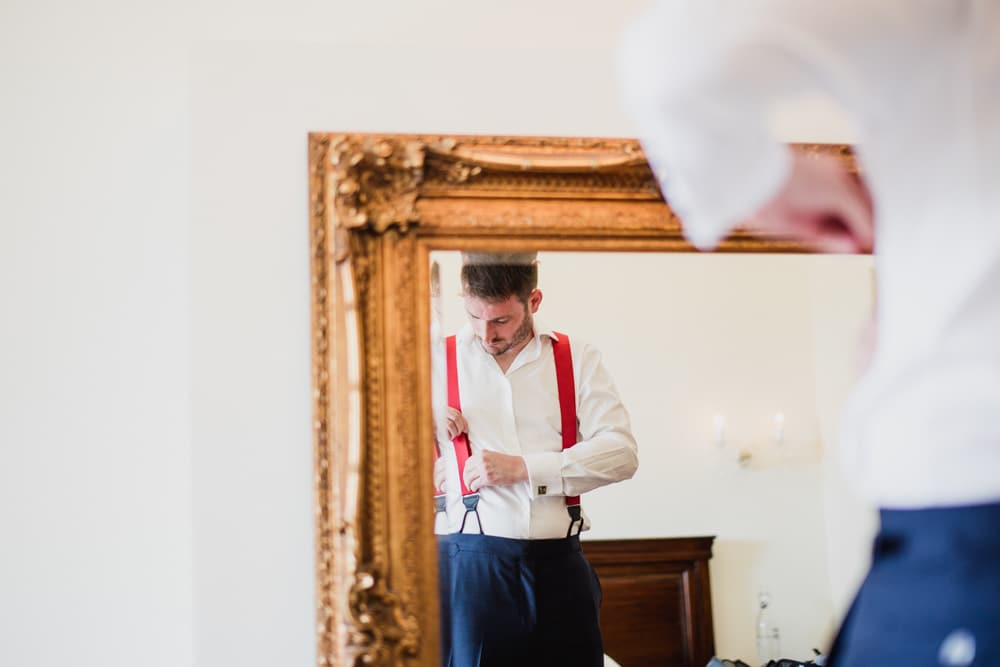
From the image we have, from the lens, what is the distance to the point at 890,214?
2.78 feet

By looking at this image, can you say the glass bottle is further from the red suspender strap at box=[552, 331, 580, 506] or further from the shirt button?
the shirt button

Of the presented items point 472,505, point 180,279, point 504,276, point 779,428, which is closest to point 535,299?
→ point 504,276

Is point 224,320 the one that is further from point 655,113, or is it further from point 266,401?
point 655,113

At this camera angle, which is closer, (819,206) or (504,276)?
(819,206)

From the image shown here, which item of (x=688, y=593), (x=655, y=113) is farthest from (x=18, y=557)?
(x=655, y=113)

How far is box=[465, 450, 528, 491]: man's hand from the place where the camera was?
143cm

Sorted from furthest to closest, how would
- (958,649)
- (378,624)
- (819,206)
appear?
(378,624) < (819,206) < (958,649)

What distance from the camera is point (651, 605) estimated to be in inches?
57.1

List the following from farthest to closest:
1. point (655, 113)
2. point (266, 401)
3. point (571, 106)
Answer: point (571, 106) → point (266, 401) → point (655, 113)

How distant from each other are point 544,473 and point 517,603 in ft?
0.59

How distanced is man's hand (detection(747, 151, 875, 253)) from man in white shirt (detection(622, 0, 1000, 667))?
0.08 meters

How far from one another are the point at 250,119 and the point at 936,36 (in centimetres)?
98

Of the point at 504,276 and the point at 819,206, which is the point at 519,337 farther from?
the point at 819,206

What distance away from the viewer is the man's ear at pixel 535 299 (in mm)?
1481
